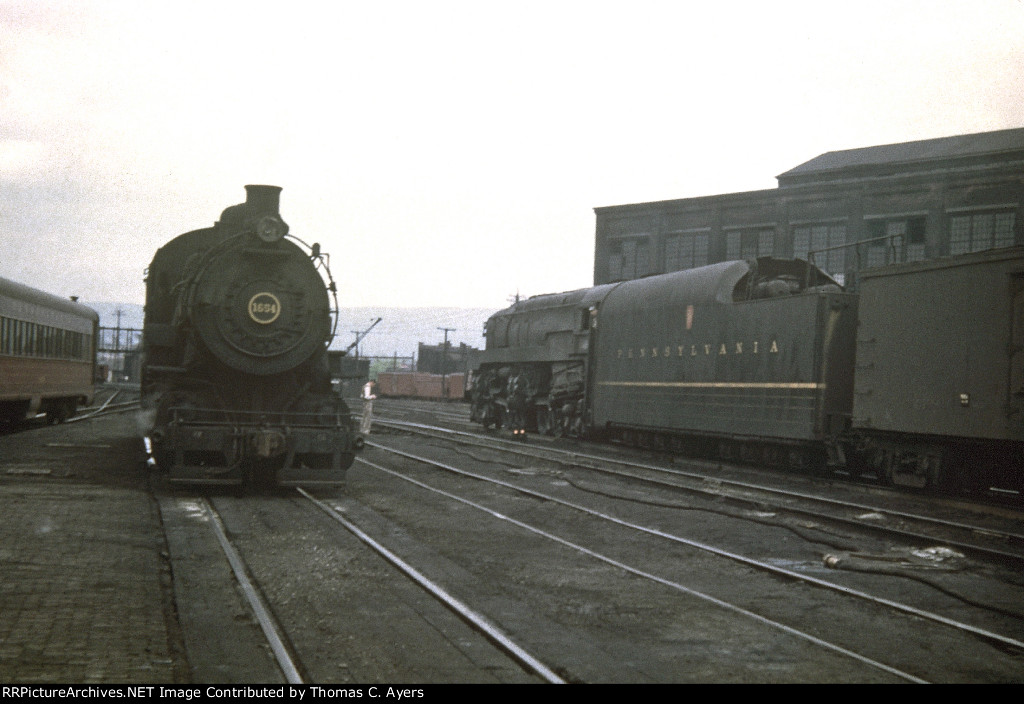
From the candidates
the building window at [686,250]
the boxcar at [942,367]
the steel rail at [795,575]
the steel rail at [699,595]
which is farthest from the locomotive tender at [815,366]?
the building window at [686,250]

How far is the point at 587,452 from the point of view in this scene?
71.3 ft

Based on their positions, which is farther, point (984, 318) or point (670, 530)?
point (984, 318)

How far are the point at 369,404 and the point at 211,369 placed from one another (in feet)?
30.8

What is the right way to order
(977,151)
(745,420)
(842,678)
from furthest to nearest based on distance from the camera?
(977,151)
(745,420)
(842,678)

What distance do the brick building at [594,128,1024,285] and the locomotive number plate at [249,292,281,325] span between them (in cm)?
3145

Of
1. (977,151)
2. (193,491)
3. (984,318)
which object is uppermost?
(977,151)

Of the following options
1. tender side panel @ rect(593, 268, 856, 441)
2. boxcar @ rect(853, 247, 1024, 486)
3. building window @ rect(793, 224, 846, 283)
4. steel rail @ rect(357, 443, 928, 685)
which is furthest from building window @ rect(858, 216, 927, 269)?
steel rail @ rect(357, 443, 928, 685)

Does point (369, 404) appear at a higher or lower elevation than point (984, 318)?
lower

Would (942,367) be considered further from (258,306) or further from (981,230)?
(981,230)

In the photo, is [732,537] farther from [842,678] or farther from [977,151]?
[977,151]

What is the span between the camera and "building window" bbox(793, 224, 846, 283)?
5009 centimetres

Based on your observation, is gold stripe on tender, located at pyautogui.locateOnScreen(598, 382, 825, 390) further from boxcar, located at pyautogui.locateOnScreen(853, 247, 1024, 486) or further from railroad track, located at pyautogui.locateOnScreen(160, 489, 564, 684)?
railroad track, located at pyautogui.locateOnScreen(160, 489, 564, 684)
